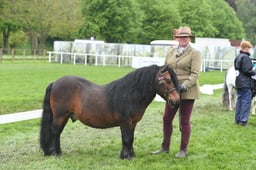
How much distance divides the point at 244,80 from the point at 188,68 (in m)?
4.05

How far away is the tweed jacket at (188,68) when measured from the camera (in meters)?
6.74

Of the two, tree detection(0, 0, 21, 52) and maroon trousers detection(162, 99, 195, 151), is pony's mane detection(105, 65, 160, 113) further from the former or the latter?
tree detection(0, 0, 21, 52)

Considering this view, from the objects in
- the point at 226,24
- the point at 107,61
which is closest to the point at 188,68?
the point at 107,61

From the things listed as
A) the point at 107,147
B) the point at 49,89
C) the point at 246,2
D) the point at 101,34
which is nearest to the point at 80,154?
the point at 107,147

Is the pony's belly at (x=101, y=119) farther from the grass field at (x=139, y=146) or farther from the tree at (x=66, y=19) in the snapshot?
the tree at (x=66, y=19)

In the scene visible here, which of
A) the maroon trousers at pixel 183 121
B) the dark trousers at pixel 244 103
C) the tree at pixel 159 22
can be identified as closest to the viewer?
the maroon trousers at pixel 183 121

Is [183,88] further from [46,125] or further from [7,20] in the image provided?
[7,20]

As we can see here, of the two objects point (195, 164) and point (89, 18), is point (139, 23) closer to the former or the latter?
point (89, 18)

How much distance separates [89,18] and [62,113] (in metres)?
47.4

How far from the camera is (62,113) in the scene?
6.86 m

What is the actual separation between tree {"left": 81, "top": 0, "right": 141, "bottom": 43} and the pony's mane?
45.4 m

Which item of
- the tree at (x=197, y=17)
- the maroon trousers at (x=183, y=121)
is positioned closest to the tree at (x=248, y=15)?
the tree at (x=197, y=17)

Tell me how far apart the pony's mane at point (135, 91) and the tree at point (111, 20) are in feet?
149

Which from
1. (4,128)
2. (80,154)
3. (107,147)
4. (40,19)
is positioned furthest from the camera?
(40,19)
